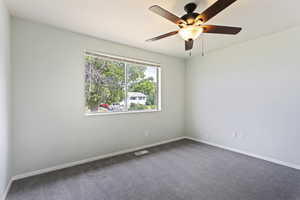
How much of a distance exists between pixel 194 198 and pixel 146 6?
249 cm

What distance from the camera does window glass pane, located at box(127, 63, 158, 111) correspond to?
3459mm

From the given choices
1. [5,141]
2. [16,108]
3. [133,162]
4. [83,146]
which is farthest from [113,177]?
[16,108]

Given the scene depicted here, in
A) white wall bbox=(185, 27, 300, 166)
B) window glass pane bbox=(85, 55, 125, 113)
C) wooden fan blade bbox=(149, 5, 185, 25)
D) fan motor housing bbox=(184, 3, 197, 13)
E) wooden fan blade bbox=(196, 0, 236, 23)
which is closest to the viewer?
wooden fan blade bbox=(196, 0, 236, 23)

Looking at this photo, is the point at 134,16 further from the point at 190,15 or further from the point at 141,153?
the point at 141,153

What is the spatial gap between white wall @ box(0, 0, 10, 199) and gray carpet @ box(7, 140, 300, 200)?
0.32 meters

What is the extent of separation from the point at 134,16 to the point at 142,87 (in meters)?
1.80

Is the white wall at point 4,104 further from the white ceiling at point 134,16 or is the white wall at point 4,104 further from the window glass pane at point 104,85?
the window glass pane at point 104,85

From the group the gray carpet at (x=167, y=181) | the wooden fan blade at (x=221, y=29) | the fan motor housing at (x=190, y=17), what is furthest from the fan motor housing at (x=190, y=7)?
the gray carpet at (x=167, y=181)

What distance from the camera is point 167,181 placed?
2.12 m

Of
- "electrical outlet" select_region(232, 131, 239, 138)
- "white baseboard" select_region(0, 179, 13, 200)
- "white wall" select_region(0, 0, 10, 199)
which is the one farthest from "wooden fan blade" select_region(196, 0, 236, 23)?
"white baseboard" select_region(0, 179, 13, 200)

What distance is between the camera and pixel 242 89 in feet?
10.4

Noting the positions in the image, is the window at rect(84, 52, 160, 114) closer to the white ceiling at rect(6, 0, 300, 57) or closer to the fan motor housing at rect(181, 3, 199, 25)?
the white ceiling at rect(6, 0, 300, 57)

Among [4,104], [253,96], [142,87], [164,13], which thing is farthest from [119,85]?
[253,96]

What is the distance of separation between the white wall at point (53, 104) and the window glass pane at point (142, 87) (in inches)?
16.3
